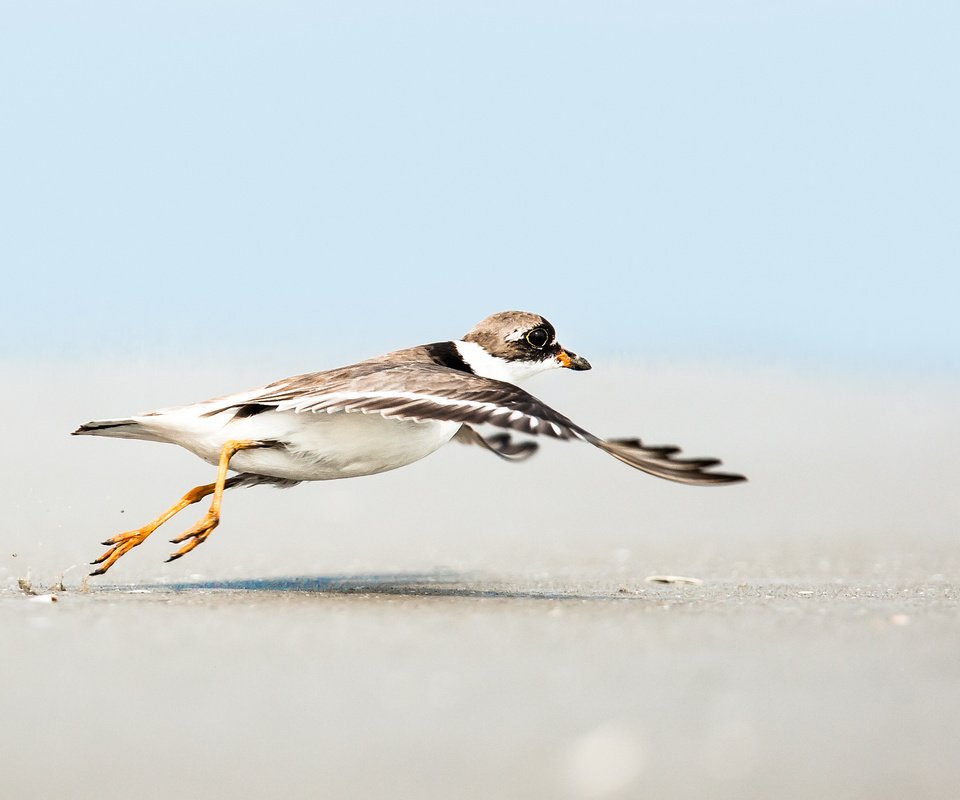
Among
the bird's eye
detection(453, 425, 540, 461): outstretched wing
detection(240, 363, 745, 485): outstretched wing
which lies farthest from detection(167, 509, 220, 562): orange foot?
the bird's eye

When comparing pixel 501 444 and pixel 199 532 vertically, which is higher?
pixel 501 444

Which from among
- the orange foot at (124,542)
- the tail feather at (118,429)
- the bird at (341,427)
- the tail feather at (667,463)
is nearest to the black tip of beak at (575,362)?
the bird at (341,427)

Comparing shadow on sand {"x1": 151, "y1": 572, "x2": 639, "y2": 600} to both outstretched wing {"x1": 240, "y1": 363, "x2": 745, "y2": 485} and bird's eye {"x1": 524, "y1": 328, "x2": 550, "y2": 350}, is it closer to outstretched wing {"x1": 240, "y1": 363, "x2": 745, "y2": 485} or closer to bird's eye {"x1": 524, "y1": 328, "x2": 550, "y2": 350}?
outstretched wing {"x1": 240, "y1": 363, "x2": 745, "y2": 485}

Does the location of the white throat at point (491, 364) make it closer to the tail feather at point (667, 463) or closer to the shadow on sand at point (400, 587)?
the shadow on sand at point (400, 587)

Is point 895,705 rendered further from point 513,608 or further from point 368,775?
point 513,608

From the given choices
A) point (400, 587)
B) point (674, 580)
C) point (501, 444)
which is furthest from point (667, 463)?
point (501, 444)

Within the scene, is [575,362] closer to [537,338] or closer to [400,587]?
[537,338]

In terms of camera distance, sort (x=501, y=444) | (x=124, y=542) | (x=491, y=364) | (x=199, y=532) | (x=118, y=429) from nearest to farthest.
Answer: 1. (x=199, y=532)
2. (x=124, y=542)
3. (x=118, y=429)
4. (x=491, y=364)
5. (x=501, y=444)

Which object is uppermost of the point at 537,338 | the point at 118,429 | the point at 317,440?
the point at 537,338
